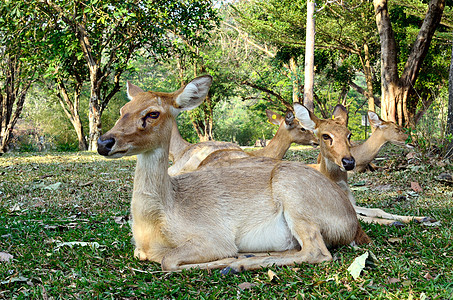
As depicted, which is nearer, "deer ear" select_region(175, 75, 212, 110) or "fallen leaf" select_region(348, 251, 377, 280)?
"fallen leaf" select_region(348, 251, 377, 280)

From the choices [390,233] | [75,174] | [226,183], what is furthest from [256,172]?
[75,174]

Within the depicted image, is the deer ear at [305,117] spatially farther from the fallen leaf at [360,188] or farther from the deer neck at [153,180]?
the deer neck at [153,180]

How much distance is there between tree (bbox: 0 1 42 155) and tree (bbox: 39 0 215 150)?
101 cm

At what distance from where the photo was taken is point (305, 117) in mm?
5637

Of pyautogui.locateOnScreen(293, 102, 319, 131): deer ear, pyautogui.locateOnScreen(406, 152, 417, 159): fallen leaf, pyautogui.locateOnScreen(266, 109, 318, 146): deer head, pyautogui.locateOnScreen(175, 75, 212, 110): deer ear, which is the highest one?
pyautogui.locateOnScreen(175, 75, 212, 110): deer ear

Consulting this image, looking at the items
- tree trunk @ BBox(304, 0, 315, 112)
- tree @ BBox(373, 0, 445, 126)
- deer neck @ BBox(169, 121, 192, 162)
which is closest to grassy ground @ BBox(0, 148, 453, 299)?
deer neck @ BBox(169, 121, 192, 162)

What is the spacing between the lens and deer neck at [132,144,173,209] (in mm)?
3268

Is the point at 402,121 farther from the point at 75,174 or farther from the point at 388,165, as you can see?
the point at 75,174

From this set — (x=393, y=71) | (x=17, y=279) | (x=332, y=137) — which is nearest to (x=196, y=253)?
(x=17, y=279)

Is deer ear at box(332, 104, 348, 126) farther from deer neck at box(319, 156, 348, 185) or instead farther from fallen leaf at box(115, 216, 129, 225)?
fallen leaf at box(115, 216, 129, 225)

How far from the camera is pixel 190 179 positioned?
12.4 feet

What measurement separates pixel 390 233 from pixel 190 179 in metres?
1.94

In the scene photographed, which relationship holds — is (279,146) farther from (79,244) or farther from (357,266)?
(357,266)

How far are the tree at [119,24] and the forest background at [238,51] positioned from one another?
47 mm
